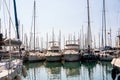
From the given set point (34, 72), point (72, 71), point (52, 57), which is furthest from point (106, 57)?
point (34, 72)


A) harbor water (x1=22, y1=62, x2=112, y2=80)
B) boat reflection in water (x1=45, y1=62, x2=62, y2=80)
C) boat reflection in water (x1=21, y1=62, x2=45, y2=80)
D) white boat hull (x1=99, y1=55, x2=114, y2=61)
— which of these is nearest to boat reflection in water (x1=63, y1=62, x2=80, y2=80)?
harbor water (x1=22, y1=62, x2=112, y2=80)

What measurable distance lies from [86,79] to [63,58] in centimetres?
2627

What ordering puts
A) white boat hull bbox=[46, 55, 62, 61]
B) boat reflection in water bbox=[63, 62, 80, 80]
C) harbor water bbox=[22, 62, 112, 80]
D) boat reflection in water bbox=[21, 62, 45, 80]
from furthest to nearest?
1. white boat hull bbox=[46, 55, 62, 61]
2. boat reflection in water bbox=[63, 62, 80, 80]
3. harbor water bbox=[22, 62, 112, 80]
4. boat reflection in water bbox=[21, 62, 45, 80]

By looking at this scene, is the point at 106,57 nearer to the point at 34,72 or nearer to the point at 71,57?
the point at 71,57

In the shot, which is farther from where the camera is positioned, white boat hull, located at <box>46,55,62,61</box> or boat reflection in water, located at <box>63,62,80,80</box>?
white boat hull, located at <box>46,55,62,61</box>

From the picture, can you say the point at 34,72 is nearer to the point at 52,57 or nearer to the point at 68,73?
the point at 68,73

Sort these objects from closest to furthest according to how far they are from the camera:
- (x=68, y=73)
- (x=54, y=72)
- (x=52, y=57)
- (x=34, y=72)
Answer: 1. (x=68, y=73)
2. (x=34, y=72)
3. (x=54, y=72)
4. (x=52, y=57)

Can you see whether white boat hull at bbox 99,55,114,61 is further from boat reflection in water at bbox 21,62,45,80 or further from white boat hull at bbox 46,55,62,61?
boat reflection in water at bbox 21,62,45,80

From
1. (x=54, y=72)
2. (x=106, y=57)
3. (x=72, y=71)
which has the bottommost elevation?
(x=72, y=71)

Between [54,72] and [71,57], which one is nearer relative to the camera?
[54,72]

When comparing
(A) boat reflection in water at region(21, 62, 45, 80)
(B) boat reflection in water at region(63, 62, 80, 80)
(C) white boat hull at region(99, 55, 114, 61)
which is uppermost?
(C) white boat hull at region(99, 55, 114, 61)

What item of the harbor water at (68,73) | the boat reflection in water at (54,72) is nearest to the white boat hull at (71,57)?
the harbor water at (68,73)

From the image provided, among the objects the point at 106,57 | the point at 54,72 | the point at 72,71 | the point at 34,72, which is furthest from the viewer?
the point at 106,57

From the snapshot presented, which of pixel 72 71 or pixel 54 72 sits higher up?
pixel 54 72
